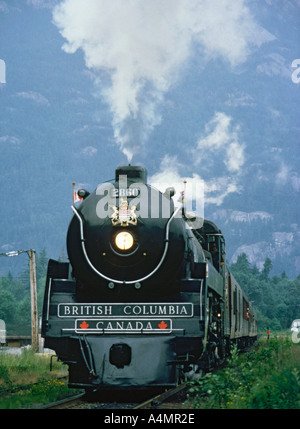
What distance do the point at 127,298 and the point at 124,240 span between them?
104cm

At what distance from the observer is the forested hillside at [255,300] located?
3804 inches

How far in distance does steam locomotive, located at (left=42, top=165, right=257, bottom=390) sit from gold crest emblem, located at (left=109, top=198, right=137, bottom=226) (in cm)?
2

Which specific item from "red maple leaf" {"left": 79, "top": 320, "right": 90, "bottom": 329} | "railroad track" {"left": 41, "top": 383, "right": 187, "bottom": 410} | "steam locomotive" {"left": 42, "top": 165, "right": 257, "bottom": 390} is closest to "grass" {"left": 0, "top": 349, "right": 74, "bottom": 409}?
"railroad track" {"left": 41, "top": 383, "right": 187, "bottom": 410}

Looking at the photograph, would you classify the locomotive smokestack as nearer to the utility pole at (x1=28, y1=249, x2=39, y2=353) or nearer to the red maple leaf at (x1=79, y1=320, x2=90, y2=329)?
the red maple leaf at (x1=79, y1=320, x2=90, y2=329)

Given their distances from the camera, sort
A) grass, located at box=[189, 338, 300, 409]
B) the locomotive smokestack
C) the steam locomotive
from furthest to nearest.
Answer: the locomotive smokestack
the steam locomotive
grass, located at box=[189, 338, 300, 409]

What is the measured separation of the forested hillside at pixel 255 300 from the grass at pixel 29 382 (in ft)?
167

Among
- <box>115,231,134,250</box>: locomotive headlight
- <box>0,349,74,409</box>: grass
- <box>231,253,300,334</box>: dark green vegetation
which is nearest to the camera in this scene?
<box>115,231,134,250</box>: locomotive headlight

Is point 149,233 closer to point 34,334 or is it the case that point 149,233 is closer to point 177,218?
point 177,218

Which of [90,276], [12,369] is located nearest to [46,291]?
[90,276]

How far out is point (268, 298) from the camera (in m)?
134

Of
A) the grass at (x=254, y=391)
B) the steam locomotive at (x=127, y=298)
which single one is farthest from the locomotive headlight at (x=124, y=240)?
the grass at (x=254, y=391)

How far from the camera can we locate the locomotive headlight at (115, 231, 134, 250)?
31.3 ft

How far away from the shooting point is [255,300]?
129625 mm

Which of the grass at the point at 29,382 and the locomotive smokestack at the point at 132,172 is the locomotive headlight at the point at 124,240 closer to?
the locomotive smokestack at the point at 132,172
